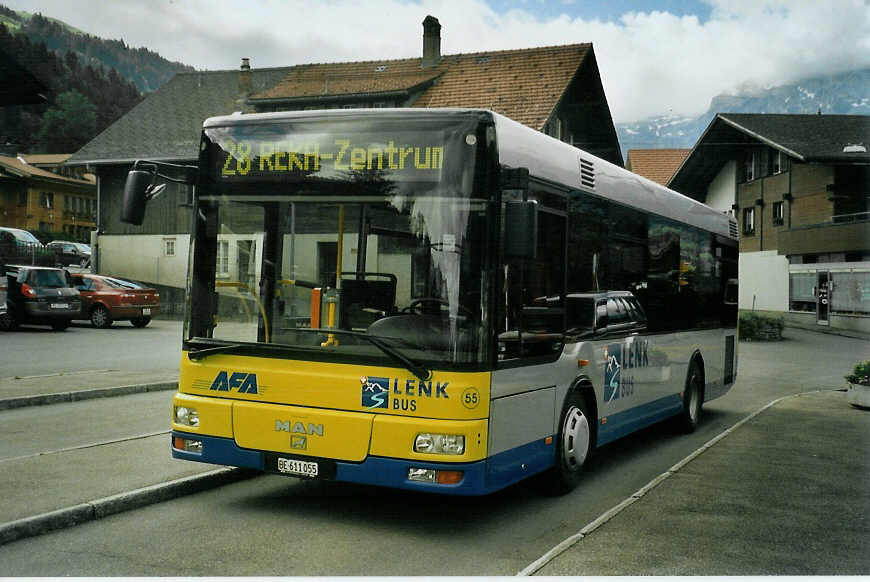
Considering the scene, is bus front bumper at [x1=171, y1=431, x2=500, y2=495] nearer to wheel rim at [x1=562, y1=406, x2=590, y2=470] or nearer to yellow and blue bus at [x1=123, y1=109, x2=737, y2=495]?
yellow and blue bus at [x1=123, y1=109, x2=737, y2=495]

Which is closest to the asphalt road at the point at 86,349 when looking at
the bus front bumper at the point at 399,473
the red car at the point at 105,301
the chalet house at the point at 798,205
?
the red car at the point at 105,301

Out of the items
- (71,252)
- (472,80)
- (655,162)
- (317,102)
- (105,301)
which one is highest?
(655,162)

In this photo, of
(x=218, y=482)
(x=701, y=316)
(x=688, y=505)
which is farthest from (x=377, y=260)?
(x=701, y=316)

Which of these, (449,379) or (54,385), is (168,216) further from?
(449,379)

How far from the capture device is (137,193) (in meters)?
6.61

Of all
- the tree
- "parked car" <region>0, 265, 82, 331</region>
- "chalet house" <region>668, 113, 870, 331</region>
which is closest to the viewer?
"parked car" <region>0, 265, 82, 331</region>

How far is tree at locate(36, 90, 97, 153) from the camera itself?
3016 centimetres

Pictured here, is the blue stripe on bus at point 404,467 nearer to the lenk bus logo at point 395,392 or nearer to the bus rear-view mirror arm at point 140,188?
the lenk bus logo at point 395,392

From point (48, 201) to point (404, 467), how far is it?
52754 mm

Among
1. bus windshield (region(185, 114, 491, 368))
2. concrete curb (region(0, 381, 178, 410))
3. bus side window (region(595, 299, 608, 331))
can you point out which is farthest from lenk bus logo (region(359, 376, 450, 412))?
concrete curb (region(0, 381, 178, 410))

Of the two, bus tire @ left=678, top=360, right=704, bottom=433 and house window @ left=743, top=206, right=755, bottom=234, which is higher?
house window @ left=743, top=206, right=755, bottom=234

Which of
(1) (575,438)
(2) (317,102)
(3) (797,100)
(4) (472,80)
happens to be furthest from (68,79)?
(1) (575,438)

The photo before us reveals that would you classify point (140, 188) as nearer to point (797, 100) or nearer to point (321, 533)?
point (321, 533)

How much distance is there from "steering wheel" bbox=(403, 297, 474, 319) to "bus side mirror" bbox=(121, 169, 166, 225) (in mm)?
1984
